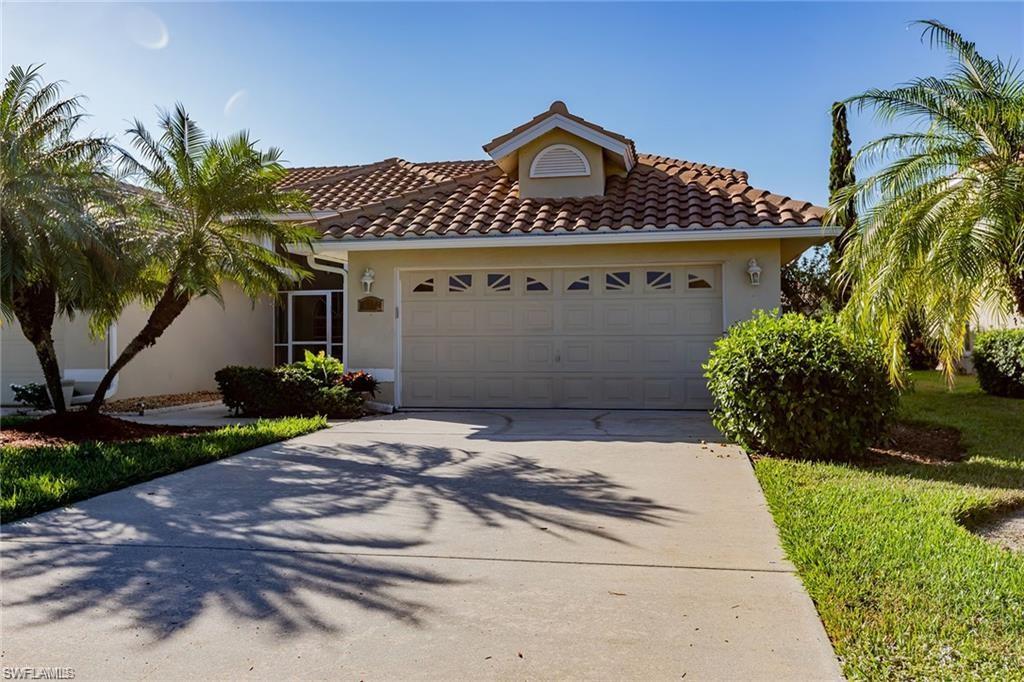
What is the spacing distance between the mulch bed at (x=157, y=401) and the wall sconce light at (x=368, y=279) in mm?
4373

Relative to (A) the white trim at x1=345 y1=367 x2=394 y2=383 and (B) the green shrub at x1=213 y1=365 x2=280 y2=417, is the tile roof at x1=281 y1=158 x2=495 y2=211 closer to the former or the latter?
(A) the white trim at x1=345 y1=367 x2=394 y2=383

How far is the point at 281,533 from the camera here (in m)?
5.13

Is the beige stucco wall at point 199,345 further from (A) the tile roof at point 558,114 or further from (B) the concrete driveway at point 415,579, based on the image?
(B) the concrete driveway at point 415,579

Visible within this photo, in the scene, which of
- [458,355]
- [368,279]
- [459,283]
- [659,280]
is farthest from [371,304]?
[659,280]

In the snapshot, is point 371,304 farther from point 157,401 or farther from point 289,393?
point 157,401

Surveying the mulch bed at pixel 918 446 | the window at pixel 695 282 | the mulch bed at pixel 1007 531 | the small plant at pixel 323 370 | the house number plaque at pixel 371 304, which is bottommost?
the mulch bed at pixel 1007 531

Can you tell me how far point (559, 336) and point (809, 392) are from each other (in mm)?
5540

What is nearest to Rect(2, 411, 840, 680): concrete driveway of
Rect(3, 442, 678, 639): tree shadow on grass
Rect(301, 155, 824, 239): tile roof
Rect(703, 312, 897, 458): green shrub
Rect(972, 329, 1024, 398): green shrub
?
Rect(3, 442, 678, 639): tree shadow on grass

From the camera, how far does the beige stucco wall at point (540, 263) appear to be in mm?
11789

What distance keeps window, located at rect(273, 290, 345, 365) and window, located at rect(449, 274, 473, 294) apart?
13.6 ft

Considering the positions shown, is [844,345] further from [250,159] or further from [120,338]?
[120,338]

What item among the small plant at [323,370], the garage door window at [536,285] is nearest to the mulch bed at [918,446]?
the garage door window at [536,285]

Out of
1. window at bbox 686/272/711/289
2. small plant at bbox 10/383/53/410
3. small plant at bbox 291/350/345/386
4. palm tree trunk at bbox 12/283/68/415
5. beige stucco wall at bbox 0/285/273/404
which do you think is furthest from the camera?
beige stucco wall at bbox 0/285/273/404

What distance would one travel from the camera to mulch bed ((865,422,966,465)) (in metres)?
8.12
